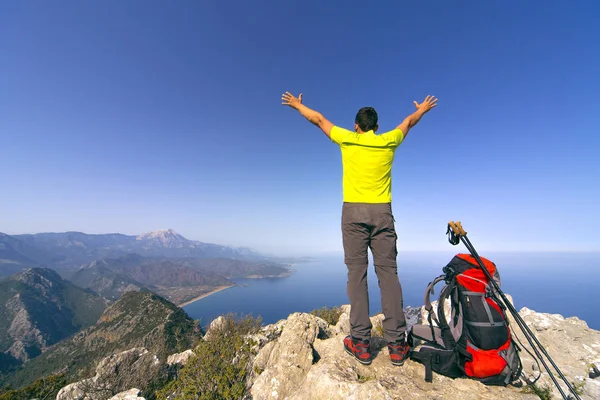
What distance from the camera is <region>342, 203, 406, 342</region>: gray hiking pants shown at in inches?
154

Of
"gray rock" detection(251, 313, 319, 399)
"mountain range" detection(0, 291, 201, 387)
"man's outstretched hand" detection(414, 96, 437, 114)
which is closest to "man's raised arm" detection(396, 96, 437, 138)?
Answer: "man's outstretched hand" detection(414, 96, 437, 114)

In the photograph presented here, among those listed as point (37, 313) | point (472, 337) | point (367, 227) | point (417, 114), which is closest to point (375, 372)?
point (472, 337)

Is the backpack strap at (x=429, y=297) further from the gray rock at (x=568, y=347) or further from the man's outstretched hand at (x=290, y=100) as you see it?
the man's outstretched hand at (x=290, y=100)

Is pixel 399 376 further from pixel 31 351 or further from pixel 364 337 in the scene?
pixel 31 351

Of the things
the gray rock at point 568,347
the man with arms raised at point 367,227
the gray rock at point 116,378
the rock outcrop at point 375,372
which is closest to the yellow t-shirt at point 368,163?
the man with arms raised at point 367,227

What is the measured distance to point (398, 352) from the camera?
3.72m

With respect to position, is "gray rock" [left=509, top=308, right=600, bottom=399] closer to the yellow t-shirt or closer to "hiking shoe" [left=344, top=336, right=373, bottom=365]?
"hiking shoe" [left=344, top=336, right=373, bottom=365]

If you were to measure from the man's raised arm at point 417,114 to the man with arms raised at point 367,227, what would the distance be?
141 mm

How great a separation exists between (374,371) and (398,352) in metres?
0.48

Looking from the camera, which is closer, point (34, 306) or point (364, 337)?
point (364, 337)

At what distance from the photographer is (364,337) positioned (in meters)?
3.88

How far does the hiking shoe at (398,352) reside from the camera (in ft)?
12.1

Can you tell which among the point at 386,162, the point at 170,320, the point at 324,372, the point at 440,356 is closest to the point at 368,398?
the point at 324,372

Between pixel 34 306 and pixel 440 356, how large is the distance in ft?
828
